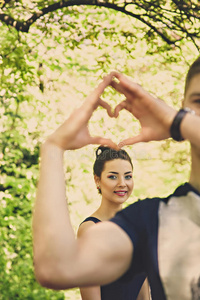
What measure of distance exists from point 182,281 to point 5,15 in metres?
7.17

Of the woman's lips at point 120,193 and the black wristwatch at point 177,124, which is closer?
the black wristwatch at point 177,124

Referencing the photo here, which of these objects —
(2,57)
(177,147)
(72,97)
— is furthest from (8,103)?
(177,147)

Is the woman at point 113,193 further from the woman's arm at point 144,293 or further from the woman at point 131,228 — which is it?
the woman at point 131,228

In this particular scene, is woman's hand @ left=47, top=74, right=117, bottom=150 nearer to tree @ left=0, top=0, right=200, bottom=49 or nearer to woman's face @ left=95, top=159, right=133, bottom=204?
woman's face @ left=95, top=159, right=133, bottom=204

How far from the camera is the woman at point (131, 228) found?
1.34 metres

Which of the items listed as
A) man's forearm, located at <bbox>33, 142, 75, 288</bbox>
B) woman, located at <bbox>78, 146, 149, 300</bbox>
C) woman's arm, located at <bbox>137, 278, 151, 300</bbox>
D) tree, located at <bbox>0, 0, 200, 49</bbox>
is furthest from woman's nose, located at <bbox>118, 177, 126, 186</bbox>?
man's forearm, located at <bbox>33, 142, 75, 288</bbox>

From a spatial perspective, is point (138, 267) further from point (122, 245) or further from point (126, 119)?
point (126, 119)

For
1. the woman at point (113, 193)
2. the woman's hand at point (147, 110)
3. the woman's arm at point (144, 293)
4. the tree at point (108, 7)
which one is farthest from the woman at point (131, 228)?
the tree at point (108, 7)

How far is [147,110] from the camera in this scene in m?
1.57

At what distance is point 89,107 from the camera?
152cm

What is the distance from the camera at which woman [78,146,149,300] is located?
4.46 m

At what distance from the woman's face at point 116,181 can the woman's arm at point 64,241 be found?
337cm

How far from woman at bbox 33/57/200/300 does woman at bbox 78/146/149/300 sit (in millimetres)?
2939

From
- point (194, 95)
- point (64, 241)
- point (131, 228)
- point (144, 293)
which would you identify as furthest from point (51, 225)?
point (144, 293)
